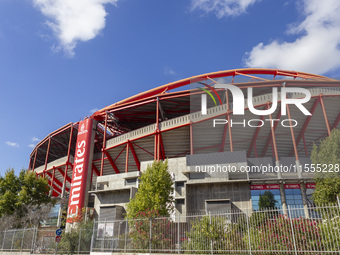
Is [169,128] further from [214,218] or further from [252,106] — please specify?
[214,218]

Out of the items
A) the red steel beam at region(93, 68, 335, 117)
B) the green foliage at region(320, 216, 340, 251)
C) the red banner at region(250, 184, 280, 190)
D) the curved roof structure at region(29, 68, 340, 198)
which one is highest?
the red steel beam at region(93, 68, 335, 117)

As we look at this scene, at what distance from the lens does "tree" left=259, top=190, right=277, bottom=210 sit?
24719 millimetres

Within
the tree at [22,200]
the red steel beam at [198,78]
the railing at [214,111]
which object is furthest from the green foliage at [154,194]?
the red steel beam at [198,78]

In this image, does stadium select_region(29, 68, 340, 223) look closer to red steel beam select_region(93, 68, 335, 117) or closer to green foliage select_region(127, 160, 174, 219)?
red steel beam select_region(93, 68, 335, 117)

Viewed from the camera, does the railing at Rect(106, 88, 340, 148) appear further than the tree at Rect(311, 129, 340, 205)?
Yes

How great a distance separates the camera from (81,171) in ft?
115

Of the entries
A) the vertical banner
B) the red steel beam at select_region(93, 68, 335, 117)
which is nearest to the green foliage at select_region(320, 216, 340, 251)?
the vertical banner

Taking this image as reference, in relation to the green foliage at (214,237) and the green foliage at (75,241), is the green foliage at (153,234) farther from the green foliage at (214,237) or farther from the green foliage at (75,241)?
the green foliage at (75,241)

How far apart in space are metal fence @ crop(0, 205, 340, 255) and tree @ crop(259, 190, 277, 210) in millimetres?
11552

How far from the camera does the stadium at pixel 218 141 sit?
2475 cm

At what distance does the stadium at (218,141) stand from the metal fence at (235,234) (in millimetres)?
9177

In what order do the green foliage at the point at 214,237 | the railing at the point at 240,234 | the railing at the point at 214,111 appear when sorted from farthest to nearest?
1. the railing at the point at 214,111
2. the green foliage at the point at 214,237
3. the railing at the point at 240,234

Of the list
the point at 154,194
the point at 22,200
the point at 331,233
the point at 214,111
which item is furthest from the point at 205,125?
the point at 22,200

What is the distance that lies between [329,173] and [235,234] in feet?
38.5
